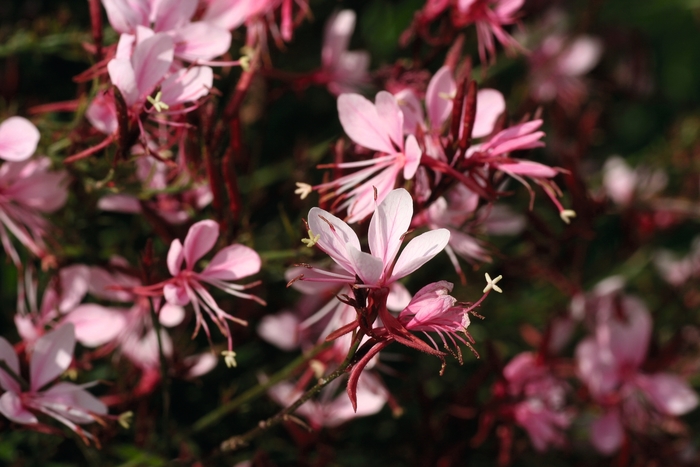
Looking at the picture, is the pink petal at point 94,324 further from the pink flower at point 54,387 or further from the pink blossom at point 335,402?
the pink blossom at point 335,402

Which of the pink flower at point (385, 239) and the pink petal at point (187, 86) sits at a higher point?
the pink petal at point (187, 86)

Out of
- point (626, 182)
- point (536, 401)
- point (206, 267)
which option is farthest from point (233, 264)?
point (626, 182)

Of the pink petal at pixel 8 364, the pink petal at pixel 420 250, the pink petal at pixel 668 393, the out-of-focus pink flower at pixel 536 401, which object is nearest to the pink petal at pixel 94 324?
the pink petal at pixel 8 364

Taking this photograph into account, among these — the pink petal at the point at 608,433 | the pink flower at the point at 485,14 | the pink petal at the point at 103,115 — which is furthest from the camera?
the pink petal at the point at 608,433

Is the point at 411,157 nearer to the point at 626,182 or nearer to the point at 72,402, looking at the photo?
the point at 72,402

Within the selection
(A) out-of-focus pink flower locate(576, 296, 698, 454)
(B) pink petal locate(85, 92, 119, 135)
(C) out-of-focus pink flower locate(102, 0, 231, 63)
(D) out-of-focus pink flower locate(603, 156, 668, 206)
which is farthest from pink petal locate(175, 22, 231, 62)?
(D) out-of-focus pink flower locate(603, 156, 668, 206)

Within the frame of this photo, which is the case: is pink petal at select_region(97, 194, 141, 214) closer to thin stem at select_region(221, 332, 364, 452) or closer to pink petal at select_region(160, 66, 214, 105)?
pink petal at select_region(160, 66, 214, 105)
